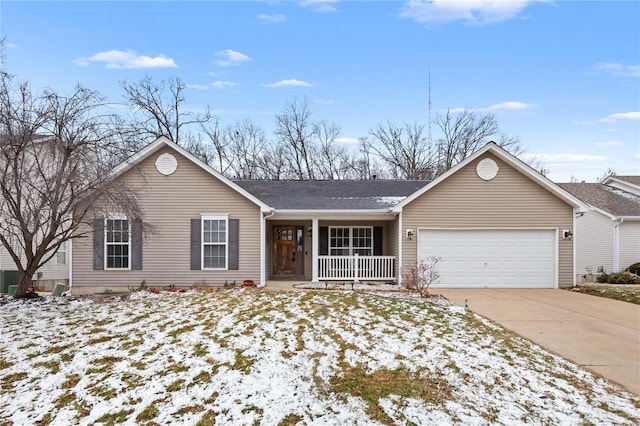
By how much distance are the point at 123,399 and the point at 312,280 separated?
10.1 m

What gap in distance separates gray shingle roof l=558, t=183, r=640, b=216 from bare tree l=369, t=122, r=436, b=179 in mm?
9817

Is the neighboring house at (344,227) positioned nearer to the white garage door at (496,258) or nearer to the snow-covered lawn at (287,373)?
Result: the white garage door at (496,258)

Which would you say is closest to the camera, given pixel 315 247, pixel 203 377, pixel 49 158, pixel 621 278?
pixel 203 377

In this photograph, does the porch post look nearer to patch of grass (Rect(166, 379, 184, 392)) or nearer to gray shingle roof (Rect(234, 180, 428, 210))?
gray shingle roof (Rect(234, 180, 428, 210))

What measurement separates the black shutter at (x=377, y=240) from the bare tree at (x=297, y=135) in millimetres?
15917

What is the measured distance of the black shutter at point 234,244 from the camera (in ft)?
44.9

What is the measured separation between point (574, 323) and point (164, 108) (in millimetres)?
27343

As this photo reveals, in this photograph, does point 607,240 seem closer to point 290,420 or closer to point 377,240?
point 377,240

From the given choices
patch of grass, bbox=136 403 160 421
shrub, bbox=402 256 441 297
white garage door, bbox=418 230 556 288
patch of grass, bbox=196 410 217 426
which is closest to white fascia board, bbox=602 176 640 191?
white garage door, bbox=418 230 556 288

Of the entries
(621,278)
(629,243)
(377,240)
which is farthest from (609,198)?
(377,240)

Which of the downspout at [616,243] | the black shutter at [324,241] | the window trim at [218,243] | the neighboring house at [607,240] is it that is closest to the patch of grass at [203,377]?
the window trim at [218,243]

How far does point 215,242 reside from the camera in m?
13.8

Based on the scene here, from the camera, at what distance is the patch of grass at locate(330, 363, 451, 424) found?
4.93 m

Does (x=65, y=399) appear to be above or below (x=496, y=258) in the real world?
below
